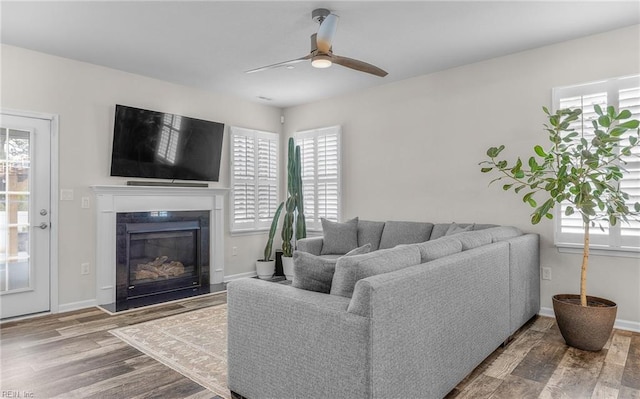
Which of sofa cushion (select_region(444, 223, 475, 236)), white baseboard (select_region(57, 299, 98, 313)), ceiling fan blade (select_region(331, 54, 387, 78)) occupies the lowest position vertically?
white baseboard (select_region(57, 299, 98, 313))

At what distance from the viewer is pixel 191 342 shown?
10.2 feet

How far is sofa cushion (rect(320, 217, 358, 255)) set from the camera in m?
4.79

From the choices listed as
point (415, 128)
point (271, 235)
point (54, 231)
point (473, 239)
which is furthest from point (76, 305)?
point (415, 128)

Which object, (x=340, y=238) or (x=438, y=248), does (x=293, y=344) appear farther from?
(x=340, y=238)

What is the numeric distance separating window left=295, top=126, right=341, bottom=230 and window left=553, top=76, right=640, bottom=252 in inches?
110

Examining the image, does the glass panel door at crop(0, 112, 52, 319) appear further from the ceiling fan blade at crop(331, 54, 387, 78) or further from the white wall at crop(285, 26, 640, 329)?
the white wall at crop(285, 26, 640, 329)

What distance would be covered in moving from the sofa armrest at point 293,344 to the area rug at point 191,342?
39 cm

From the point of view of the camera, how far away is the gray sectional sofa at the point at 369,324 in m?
1.65

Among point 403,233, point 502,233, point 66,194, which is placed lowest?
point 403,233

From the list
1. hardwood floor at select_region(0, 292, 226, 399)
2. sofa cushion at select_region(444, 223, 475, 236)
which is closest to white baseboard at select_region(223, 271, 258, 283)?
hardwood floor at select_region(0, 292, 226, 399)

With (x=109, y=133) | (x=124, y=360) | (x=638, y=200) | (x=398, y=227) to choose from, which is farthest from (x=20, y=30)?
(x=638, y=200)

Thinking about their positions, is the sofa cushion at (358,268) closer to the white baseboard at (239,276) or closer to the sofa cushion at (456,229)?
the sofa cushion at (456,229)

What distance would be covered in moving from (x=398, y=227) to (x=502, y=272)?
1.77m

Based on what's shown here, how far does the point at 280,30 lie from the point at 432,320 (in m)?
2.74
